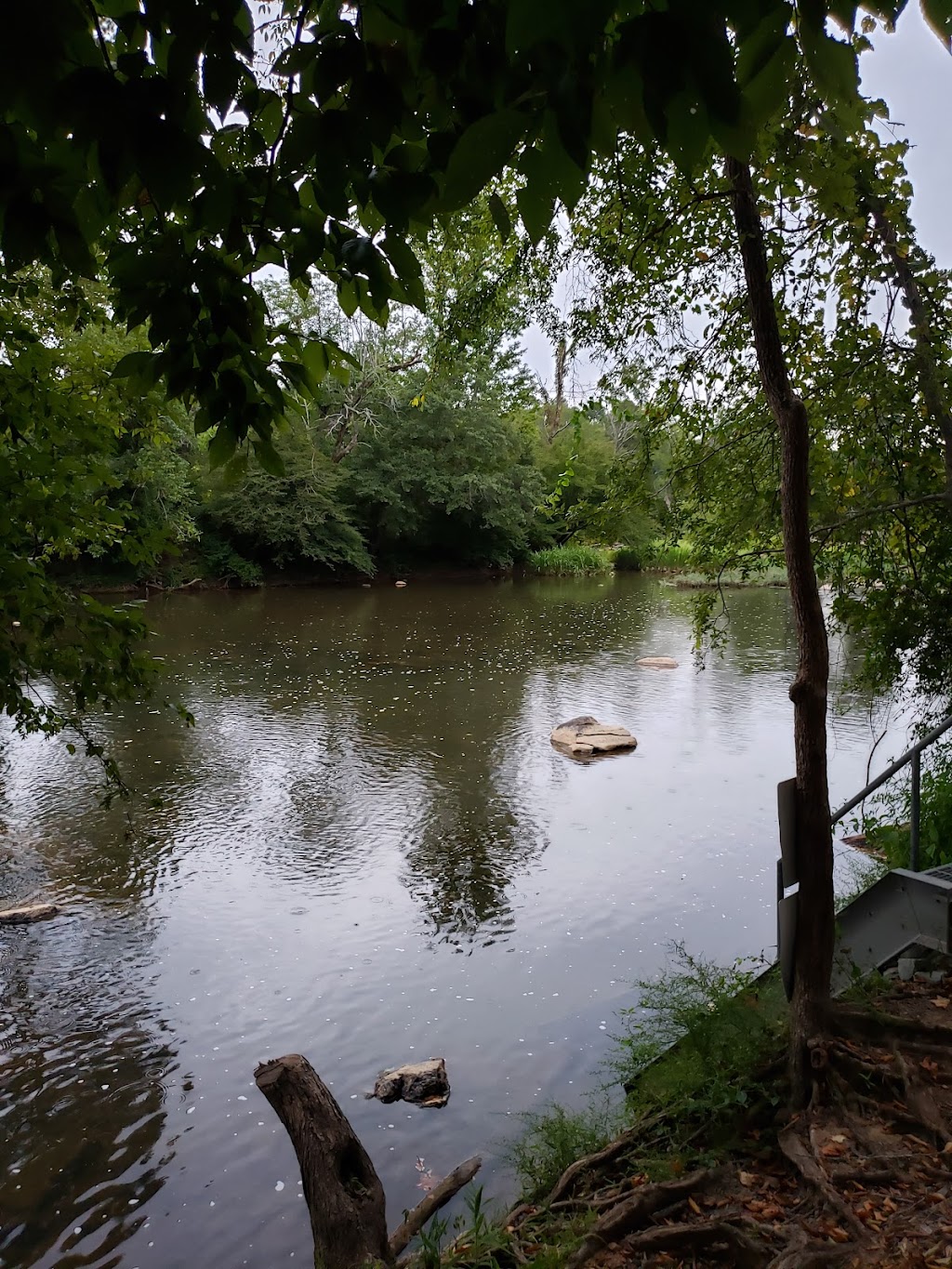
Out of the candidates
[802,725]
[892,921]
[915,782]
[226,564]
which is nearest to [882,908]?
[892,921]

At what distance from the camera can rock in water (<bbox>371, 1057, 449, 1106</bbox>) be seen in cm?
564

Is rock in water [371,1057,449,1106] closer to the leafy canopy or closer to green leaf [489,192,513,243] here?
the leafy canopy

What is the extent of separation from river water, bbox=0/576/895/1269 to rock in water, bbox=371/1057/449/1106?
100 mm

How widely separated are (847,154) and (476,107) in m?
3.90

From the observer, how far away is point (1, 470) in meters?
3.81

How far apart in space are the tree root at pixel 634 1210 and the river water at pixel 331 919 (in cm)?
150

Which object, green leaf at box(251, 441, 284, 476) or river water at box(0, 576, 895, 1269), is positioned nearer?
green leaf at box(251, 441, 284, 476)

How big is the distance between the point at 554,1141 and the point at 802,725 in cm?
250

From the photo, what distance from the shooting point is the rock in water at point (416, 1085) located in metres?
5.64

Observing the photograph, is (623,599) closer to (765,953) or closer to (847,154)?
(765,953)

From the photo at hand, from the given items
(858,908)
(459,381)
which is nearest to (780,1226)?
(858,908)

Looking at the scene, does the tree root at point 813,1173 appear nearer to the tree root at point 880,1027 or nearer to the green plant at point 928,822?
the tree root at point 880,1027

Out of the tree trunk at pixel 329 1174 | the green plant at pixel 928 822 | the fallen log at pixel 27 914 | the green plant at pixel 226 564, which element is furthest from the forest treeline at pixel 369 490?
the tree trunk at pixel 329 1174

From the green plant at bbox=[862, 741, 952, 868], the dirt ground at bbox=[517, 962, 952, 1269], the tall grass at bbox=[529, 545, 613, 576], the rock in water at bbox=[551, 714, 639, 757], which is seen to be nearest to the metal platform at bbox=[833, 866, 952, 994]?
the dirt ground at bbox=[517, 962, 952, 1269]
